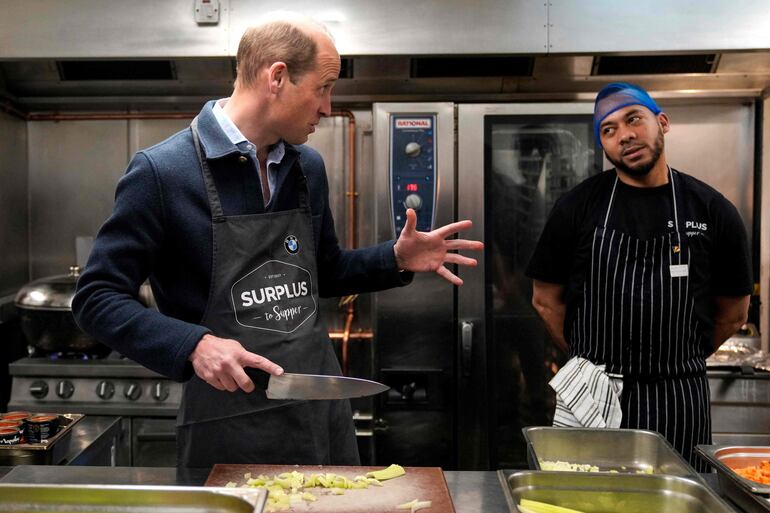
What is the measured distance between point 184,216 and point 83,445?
3.40ft

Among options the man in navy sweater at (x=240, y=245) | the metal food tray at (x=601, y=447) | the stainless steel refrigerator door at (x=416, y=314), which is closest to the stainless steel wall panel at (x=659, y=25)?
the stainless steel refrigerator door at (x=416, y=314)

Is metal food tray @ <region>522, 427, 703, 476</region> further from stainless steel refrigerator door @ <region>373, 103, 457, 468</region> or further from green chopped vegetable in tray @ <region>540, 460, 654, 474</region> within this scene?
stainless steel refrigerator door @ <region>373, 103, 457, 468</region>

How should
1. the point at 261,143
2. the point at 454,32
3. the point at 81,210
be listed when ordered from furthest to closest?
the point at 81,210 → the point at 454,32 → the point at 261,143

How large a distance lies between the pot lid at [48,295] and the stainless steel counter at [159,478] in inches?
67.7

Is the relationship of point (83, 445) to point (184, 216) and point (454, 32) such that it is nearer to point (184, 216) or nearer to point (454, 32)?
point (184, 216)

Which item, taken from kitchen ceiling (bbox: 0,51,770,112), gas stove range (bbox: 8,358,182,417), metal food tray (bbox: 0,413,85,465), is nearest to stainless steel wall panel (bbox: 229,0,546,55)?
kitchen ceiling (bbox: 0,51,770,112)

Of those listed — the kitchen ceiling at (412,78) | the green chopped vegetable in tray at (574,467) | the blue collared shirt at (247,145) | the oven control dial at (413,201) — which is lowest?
the green chopped vegetable in tray at (574,467)

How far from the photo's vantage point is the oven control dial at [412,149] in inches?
125

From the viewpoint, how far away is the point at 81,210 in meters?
4.09

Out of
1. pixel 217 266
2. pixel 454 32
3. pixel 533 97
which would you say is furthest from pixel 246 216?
pixel 533 97

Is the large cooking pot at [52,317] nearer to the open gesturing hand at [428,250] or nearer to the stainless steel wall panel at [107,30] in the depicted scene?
the stainless steel wall panel at [107,30]

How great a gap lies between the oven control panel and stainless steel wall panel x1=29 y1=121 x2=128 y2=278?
1.72 m

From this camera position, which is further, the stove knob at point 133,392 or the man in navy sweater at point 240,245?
the stove knob at point 133,392

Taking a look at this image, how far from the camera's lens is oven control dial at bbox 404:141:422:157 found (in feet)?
10.4
